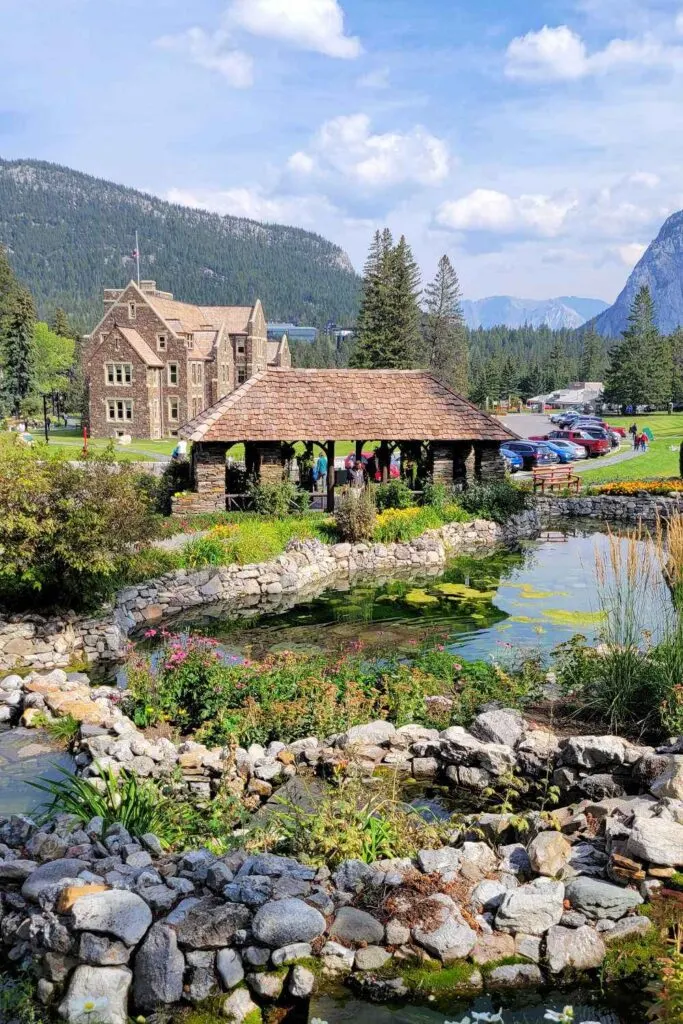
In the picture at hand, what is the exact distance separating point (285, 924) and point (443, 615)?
1256 cm

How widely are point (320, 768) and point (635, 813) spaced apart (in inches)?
154

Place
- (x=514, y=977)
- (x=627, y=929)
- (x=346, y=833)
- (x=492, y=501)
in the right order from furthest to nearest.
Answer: (x=492, y=501) < (x=346, y=833) < (x=627, y=929) < (x=514, y=977)

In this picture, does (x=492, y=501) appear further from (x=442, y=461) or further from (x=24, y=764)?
(x=24, y=764)

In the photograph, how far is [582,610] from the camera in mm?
17625

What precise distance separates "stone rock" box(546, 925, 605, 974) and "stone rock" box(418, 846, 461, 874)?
3.28 ft

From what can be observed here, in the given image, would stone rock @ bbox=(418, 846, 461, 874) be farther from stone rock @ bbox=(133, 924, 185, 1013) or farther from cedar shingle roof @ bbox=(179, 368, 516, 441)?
cedar shingle roof @ bbox=(179, 368, 516, 441)

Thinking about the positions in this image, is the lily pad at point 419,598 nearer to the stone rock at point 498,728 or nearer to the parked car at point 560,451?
the stone rock at point 498,728

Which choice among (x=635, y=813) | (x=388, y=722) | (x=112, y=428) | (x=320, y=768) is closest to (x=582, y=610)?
(x=388, y=722)

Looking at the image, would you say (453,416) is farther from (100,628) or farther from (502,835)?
(502,835)

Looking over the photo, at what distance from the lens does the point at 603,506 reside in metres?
31.8

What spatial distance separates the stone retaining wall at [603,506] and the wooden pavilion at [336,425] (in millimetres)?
3938

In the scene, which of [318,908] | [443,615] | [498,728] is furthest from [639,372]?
[318,908]

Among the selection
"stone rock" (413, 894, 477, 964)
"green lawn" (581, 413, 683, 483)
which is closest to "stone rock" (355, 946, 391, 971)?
"stone rock" (413, 894, 477, 964)

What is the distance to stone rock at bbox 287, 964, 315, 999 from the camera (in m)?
5.91
